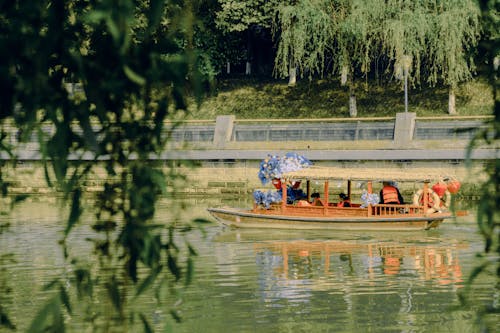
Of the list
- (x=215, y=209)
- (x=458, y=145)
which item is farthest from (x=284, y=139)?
(x=215, y=209)

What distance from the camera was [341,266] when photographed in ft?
68.7

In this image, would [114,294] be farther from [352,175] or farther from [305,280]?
[352,175]

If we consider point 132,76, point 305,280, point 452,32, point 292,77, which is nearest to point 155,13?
point 132,76

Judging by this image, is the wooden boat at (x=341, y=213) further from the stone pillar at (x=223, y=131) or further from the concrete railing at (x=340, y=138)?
the stone pillar at (x=223, y=131)

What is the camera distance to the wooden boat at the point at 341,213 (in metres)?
26.1

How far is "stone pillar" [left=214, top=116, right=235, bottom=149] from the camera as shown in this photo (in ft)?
124

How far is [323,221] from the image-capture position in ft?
87.2

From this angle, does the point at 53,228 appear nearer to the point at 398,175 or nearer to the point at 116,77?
the point at 398,175

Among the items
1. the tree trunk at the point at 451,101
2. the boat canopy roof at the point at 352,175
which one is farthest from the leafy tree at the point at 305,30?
the boat canopy roof at the point at 352,175

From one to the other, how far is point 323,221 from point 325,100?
2313 centimetres

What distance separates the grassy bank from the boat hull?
18.0 meters

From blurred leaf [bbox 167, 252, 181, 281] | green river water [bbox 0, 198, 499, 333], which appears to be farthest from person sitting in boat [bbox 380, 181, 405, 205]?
blurred leaf [bbox 167, 252, 181, 281]

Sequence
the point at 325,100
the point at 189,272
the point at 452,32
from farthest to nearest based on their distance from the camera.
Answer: the point at 325,100
the point at 452,32
the point at 189,272

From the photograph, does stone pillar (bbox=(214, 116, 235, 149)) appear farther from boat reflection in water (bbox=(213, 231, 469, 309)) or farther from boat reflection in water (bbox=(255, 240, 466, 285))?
boat reflection in water (bbox=(255, 240, 466, 285))
